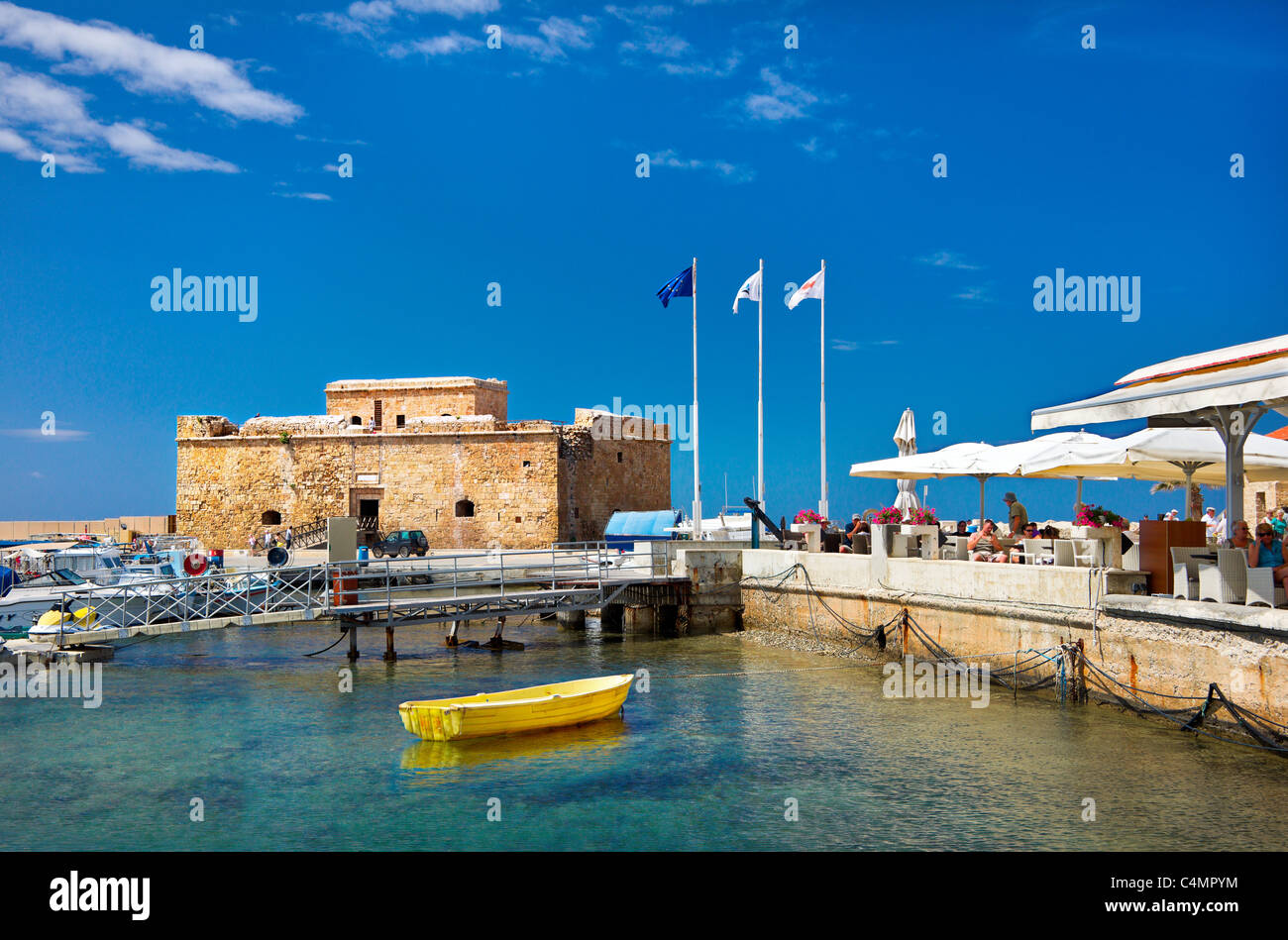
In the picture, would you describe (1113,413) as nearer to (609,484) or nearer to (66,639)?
(66,639)

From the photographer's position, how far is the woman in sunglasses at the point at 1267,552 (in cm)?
1104

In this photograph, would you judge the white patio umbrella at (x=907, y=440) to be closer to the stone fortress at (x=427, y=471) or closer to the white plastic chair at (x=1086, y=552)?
the white plastic chair at (x=1086, y=552)

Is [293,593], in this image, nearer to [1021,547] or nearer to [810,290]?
[1021,547]

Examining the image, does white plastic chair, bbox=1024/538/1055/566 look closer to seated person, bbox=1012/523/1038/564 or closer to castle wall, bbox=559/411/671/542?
seated person, bbox=1012/523/1038/564

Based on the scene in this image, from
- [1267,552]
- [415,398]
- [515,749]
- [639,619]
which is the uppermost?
[415,398]

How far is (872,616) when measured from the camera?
18.7 meters

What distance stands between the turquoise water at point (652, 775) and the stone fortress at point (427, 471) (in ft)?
63.3

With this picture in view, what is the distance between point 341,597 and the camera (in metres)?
20.5

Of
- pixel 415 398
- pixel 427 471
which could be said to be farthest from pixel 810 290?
pixel 415 398

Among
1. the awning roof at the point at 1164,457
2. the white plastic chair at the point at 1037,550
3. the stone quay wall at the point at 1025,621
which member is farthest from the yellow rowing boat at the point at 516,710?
the awning roof at the point at 1164,457

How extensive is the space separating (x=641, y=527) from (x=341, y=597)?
44.1 ft

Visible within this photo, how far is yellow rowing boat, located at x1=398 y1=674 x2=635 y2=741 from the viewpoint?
43.6 feet
